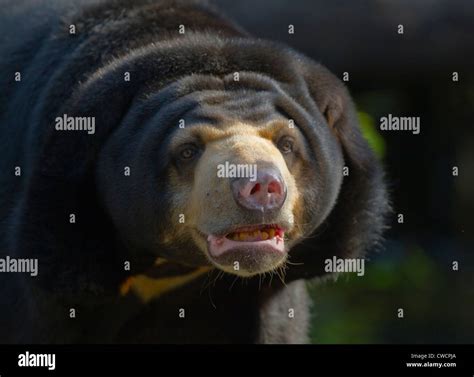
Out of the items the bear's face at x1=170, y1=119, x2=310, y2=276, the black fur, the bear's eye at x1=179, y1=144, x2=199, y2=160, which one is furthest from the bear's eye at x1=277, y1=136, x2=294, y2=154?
the bear's eye at x1=179, y1=144, x2=199, y2=160

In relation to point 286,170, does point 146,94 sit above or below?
above

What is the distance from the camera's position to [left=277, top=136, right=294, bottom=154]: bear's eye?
21.9ft

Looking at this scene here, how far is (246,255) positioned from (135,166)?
0.80 meters

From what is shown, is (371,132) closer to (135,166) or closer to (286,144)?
(286,144)

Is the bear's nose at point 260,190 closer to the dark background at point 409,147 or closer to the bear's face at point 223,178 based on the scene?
the bear's face at point 223,178

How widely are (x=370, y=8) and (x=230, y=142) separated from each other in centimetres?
466

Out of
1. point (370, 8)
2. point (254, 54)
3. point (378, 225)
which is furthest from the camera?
point (370, 8)

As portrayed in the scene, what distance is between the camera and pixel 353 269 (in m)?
7.61

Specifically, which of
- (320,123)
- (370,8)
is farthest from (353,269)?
(370,8)

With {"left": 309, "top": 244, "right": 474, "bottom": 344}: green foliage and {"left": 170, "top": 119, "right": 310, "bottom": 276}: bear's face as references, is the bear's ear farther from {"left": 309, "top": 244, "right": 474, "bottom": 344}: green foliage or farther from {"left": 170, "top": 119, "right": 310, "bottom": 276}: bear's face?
{"left": 309, "top": 244, "right": 474, "bottom": 344}: green foliage

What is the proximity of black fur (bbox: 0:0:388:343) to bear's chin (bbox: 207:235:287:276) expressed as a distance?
393 millimetres

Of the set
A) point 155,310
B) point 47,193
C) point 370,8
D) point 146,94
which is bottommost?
point 155,310

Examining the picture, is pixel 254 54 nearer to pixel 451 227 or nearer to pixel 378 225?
pixel 378 225

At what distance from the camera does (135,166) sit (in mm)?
6762
